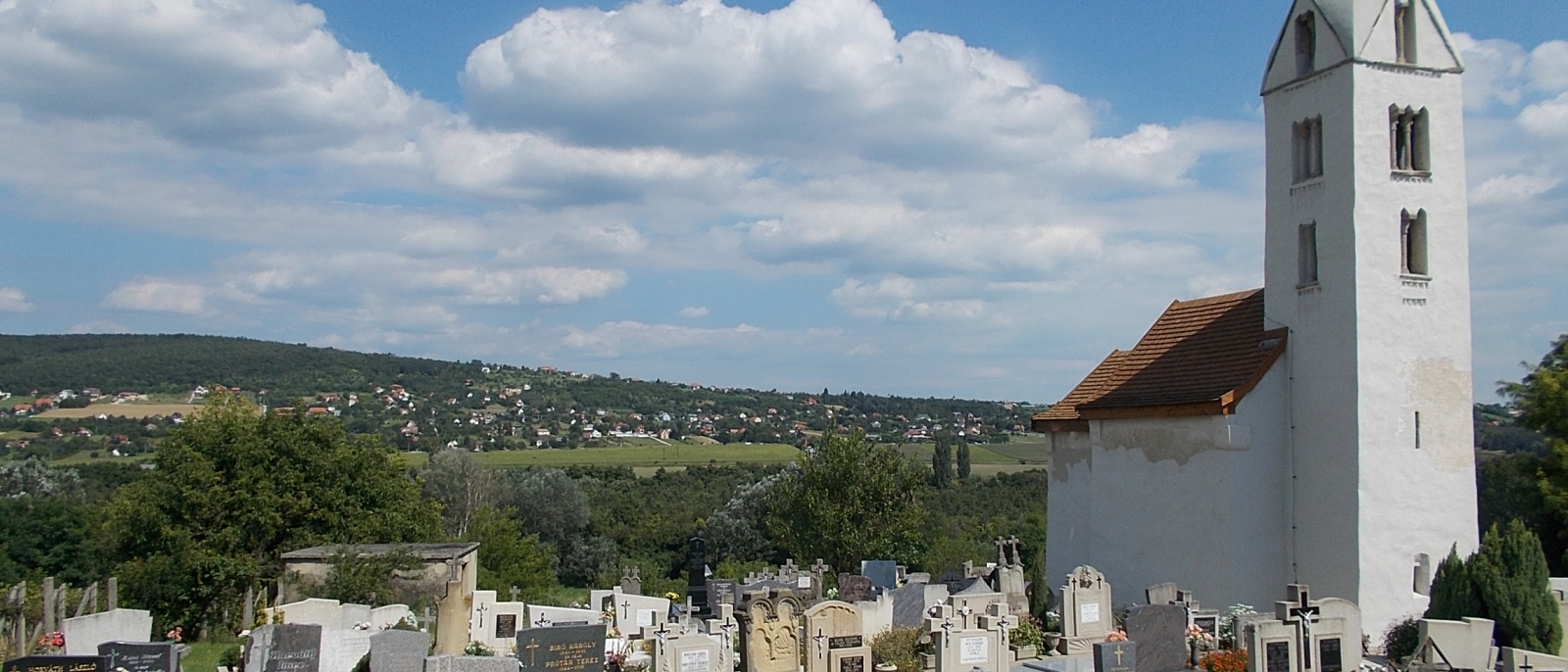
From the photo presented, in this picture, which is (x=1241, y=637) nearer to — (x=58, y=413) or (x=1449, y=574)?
(x=1449, y=574)

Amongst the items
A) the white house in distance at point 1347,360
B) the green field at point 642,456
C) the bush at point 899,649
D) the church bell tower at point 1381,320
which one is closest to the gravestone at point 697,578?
the bush at point 899,649

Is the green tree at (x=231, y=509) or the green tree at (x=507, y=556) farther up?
the green tree at (x=231, y=509)

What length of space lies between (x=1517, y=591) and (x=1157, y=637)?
5754 millimetres

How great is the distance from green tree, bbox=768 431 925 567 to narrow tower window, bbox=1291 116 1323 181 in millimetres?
13964

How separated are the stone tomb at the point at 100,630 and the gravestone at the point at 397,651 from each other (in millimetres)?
4685

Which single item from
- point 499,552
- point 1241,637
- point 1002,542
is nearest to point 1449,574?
point 1241,637

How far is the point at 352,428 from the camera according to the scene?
9338cm

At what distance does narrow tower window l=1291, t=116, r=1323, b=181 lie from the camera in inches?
861

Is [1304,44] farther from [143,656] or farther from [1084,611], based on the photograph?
[143,656]

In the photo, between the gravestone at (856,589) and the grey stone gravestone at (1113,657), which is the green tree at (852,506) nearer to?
the gravestone at (856,589)

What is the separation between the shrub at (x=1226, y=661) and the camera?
16.2 metres

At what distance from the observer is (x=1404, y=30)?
2153 cm

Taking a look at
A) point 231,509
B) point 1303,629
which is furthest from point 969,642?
point 231,509

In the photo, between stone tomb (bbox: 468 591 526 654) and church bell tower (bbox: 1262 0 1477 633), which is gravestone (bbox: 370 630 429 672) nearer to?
stone tomb (bbox: 468 591 526 654)
